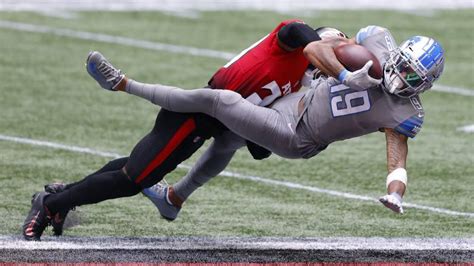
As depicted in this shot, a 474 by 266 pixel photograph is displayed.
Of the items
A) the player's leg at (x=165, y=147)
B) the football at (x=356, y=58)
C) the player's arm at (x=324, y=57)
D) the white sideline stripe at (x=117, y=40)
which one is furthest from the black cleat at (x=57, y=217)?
the white sideline stripe at (x=117, y=40)

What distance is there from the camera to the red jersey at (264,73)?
6.88 metres

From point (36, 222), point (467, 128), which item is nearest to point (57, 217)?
point (36, 222)

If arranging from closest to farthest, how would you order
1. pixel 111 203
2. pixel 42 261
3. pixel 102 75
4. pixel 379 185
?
1. pixel 42 261
2. pixel 102 75
3. pixel 111 203
4. pixel 379 185

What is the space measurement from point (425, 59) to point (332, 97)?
0.52m

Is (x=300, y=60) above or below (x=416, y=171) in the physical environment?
above

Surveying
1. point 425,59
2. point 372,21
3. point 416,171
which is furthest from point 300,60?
point 372,21

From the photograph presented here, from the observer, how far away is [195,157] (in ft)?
32.0

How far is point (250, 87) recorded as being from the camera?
690cm

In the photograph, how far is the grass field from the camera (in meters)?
7.76

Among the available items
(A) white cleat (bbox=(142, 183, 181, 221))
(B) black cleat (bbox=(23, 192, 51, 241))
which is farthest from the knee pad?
(B) black cleat (bbox=(23, 192, 51, 241))

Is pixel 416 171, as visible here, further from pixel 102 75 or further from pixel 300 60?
pixel 102 75

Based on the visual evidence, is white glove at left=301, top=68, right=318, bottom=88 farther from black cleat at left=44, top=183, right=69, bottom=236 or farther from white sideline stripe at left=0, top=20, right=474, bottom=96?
white sideline stripe at left=0, top=20, right=474, bottom=96

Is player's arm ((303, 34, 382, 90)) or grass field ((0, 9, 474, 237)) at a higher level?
player's arm ((303, 34, 382, 90))

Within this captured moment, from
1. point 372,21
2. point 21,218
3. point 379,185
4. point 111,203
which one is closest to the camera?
point 21,218
